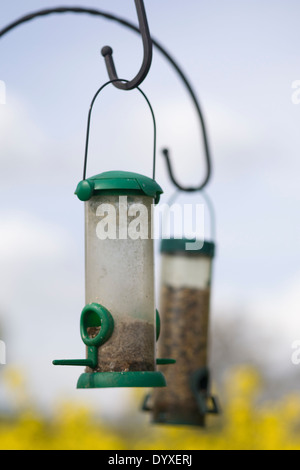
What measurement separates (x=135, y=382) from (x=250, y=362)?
21496 mm

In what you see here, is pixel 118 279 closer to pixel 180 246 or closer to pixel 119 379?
pixel 119 379

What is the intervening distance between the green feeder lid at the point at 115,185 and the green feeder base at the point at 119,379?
93 centimetres

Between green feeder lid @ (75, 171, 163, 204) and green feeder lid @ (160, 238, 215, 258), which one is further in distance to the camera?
green feeder lid @ (160, 238, 215, 258)

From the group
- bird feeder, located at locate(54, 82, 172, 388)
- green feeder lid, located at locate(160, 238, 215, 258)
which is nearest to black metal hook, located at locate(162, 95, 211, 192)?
green feeder lid, located at locate(160, 238, 215, 258)

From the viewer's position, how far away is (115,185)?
512 centimetres

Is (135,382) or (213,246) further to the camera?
(213,246)

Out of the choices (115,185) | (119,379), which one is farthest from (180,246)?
(119,379)

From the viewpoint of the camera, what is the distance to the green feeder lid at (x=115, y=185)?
5133mm

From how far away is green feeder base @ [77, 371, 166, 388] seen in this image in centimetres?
499

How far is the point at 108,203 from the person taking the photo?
17.0ft

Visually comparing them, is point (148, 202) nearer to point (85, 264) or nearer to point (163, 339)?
point (85, 264)

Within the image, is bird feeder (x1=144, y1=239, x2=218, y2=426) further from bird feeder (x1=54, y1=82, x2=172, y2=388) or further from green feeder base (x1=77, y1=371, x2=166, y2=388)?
green feeder base (x1=77, y1=371, x2=166, y2=388)
